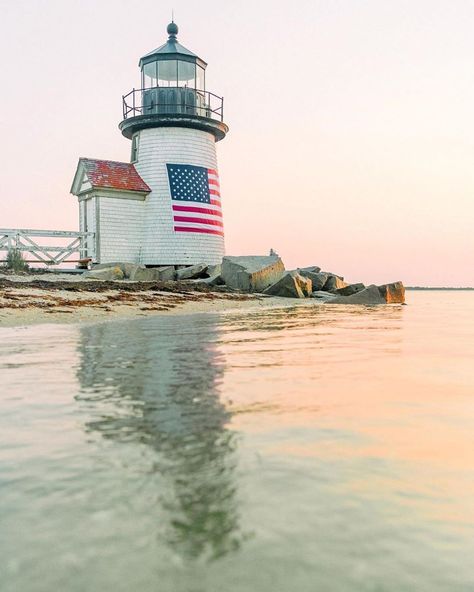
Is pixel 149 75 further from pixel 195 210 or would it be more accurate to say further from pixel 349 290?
pixel 349 290

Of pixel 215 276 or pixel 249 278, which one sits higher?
pixel 215 276

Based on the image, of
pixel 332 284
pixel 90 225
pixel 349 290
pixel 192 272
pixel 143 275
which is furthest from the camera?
pixel 332 284

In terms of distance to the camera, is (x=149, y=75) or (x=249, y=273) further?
(x=149, y=75)

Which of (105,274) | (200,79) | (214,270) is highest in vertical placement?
(200,79)

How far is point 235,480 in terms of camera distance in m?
2.16

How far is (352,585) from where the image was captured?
144 cm

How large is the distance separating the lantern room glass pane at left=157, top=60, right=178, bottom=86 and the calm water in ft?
72.2

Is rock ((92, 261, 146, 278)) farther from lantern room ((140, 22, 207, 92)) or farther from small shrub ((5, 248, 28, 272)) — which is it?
lantern room ((140, 22, 207, 92))

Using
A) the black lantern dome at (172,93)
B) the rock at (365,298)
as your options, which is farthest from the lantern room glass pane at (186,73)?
the rock at (365,298)

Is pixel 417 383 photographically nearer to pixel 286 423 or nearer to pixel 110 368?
pixel 286 423

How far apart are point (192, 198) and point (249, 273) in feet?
16.7

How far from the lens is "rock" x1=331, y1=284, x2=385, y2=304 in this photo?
62.3 ft

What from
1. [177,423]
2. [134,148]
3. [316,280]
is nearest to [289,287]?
[316,280]

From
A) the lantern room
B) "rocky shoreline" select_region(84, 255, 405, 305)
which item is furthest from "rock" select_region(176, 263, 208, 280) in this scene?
the lantern room
